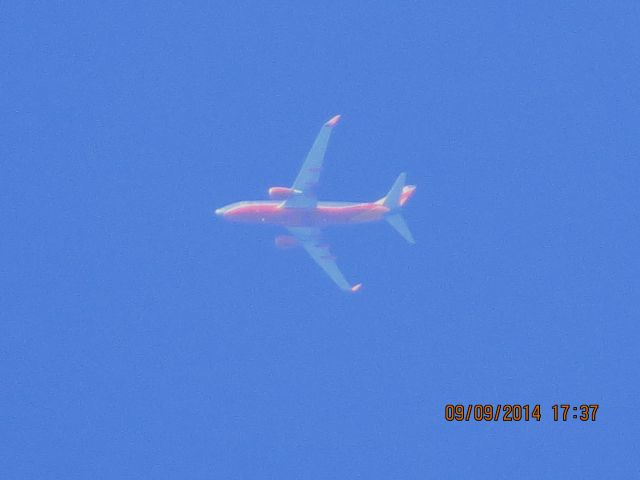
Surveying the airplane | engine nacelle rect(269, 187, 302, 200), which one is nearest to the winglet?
the airplane

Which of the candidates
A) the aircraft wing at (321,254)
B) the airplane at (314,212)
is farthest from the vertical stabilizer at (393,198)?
the aircraft wing at (321,254)

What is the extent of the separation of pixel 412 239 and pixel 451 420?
5.39 meters

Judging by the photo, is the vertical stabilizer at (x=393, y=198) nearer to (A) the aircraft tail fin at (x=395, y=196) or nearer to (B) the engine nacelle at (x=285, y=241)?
(A) the aircraft tail fin at (x=395, y=196)

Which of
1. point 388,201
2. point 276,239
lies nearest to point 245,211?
point 276,239

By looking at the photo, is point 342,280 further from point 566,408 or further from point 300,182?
point 566,408

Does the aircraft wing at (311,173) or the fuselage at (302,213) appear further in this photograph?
the fuselage at (302,213)

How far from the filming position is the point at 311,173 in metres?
40.7

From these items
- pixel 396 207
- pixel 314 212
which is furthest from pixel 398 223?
pixel 314 212

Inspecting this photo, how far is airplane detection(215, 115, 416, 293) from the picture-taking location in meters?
40.7

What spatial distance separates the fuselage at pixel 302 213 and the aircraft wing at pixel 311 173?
0.27 metres

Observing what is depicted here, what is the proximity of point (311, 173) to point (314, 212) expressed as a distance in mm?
1206

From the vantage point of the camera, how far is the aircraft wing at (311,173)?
133 feet

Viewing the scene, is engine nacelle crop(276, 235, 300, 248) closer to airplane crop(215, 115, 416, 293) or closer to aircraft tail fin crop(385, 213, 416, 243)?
airplane crop(215, 115, 416, 293)

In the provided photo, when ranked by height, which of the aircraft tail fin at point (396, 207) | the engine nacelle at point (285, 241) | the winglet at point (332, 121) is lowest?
the engine nacelle at point (285, 241)
